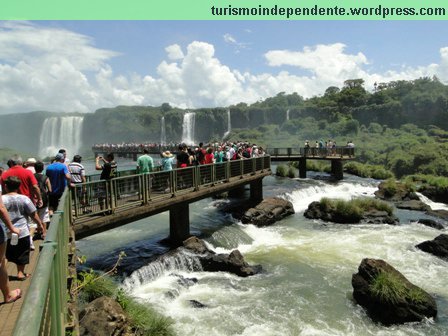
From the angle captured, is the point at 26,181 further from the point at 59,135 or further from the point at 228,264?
the point at 59,135

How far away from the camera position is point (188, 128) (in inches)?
3888

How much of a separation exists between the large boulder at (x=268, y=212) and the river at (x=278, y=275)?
0.47 m

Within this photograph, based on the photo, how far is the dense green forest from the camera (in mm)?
82250

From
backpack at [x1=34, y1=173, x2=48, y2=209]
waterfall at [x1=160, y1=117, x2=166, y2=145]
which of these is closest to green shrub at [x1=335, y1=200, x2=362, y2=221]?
backpack at [x1=34, y1=173, x2=48, y2=209]

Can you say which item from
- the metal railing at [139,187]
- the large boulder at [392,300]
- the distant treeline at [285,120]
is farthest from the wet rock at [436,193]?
the distant treeline at [285,120]

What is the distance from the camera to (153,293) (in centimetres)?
1112

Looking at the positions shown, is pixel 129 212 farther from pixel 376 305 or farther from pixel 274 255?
pixel 376 305

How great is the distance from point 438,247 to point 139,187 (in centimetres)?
1151

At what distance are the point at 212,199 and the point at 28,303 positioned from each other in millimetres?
23092

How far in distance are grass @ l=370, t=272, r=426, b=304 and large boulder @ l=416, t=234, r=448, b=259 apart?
523 centimetres

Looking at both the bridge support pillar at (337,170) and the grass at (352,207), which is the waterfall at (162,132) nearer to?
the bridge support pillar at (337,170)

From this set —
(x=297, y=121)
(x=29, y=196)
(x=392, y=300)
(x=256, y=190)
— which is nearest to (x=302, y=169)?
(x=256, y=190)

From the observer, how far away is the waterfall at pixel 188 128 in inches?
3777

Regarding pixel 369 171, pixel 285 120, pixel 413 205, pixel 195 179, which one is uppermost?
pixel 285 120
